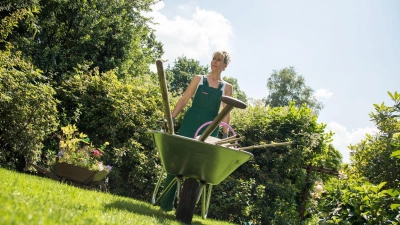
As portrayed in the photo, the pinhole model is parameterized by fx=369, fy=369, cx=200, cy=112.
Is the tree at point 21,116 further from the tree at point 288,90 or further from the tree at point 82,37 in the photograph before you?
the tree at point 288,90

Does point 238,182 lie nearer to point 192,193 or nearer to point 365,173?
point 365,173

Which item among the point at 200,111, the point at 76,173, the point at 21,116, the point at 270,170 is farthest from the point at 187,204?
the point at 270,170

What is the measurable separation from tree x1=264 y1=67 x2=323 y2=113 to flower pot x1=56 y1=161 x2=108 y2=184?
28984mm

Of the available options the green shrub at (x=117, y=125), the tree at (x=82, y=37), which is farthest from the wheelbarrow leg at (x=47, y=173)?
the tree at (x=82, y=37)

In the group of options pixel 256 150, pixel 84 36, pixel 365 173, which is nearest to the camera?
pixel 365 173

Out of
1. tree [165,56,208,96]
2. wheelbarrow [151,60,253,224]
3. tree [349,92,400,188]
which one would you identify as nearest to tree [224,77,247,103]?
tree [165,56,208,96]

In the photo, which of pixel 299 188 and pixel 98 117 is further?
pixel 299 188

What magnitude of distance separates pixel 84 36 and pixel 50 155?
4979 mm

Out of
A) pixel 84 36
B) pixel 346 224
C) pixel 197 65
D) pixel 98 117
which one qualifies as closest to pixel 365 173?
pixel 346 224

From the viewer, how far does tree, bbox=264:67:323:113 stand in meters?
32.5

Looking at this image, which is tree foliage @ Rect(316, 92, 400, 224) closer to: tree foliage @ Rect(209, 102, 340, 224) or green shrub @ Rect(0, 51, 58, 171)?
tree foliage @ Rect(209, 102, 340, 224)

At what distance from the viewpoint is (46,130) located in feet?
15.8

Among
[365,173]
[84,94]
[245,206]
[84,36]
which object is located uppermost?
[84,36]

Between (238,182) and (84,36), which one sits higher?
(84,36)
